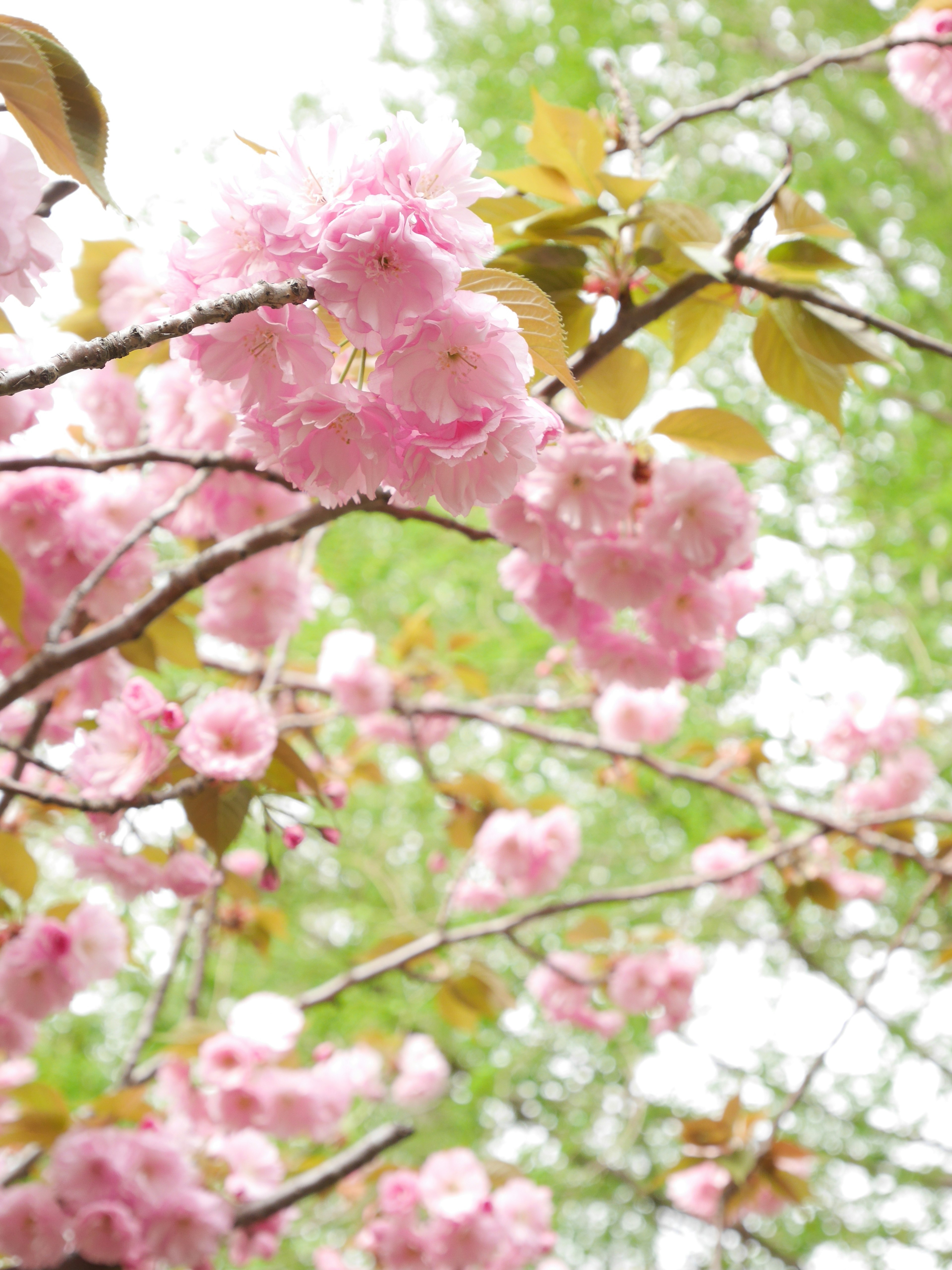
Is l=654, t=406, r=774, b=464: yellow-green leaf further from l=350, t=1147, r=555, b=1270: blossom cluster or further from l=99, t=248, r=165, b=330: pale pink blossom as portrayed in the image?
l=350, t=1147, r=555, b=1270: blossom cluster

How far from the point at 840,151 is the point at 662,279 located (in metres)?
3.47

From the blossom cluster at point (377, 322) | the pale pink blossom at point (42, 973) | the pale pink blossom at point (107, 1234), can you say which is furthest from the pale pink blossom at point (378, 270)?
the pale pink blossom at point (107, 1234)

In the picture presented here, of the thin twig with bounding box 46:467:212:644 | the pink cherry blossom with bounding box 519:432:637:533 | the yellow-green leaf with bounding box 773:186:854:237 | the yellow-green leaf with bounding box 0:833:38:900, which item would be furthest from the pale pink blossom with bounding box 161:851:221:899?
the yellow-green leaf with bounding box 773:186:854:237

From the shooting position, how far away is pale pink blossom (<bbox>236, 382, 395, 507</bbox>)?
424 millimetres

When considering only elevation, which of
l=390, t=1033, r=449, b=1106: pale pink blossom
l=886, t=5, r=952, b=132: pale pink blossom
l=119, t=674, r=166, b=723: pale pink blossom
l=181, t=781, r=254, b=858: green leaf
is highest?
l=886, t=5, r=952, b=132: pale pink blossom

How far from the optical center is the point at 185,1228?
1101 mm

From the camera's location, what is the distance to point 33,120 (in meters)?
0.48

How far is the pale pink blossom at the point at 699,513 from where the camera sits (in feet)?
2.61

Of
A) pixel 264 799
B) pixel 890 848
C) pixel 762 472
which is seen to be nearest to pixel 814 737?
pixel 890 848

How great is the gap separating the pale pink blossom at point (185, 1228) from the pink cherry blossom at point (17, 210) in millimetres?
1055

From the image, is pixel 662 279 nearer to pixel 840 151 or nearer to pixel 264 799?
pixel 264 799

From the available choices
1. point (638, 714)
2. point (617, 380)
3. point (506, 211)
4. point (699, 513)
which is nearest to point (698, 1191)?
point (638, 714)

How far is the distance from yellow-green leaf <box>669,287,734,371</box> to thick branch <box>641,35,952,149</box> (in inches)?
8.6

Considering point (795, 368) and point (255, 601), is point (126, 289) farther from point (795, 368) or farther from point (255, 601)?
point (795, 368)
